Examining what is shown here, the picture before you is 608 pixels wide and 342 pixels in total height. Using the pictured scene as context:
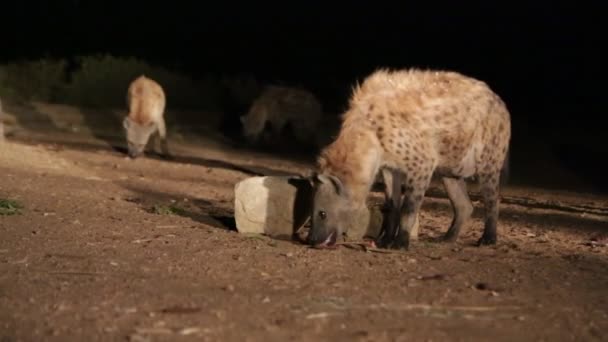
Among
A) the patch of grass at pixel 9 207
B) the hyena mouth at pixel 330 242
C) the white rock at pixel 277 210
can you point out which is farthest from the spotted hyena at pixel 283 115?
the hyena mouth at pixel 330 242

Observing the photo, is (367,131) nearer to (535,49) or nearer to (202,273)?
(202,273)

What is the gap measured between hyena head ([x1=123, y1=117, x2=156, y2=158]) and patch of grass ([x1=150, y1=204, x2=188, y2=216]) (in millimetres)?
4258

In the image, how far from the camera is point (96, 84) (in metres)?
18.0

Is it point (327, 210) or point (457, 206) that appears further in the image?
point (457, 206)

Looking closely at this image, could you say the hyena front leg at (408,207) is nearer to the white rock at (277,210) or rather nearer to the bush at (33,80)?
the white rock at (277,210)

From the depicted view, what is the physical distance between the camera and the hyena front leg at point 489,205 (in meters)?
6.64

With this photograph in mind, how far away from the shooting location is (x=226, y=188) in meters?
9.38

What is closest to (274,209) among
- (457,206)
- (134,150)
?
(457,206)

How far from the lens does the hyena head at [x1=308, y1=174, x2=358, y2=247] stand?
20.0 ft

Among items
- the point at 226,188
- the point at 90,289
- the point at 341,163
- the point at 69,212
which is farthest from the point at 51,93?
the point at 90,289

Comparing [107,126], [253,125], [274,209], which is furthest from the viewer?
[107,126]

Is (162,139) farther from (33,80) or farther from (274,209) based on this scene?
(33,80)

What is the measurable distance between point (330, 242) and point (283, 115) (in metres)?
9.03

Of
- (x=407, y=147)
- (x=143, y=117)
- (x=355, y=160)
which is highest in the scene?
(x=407, y=147)
